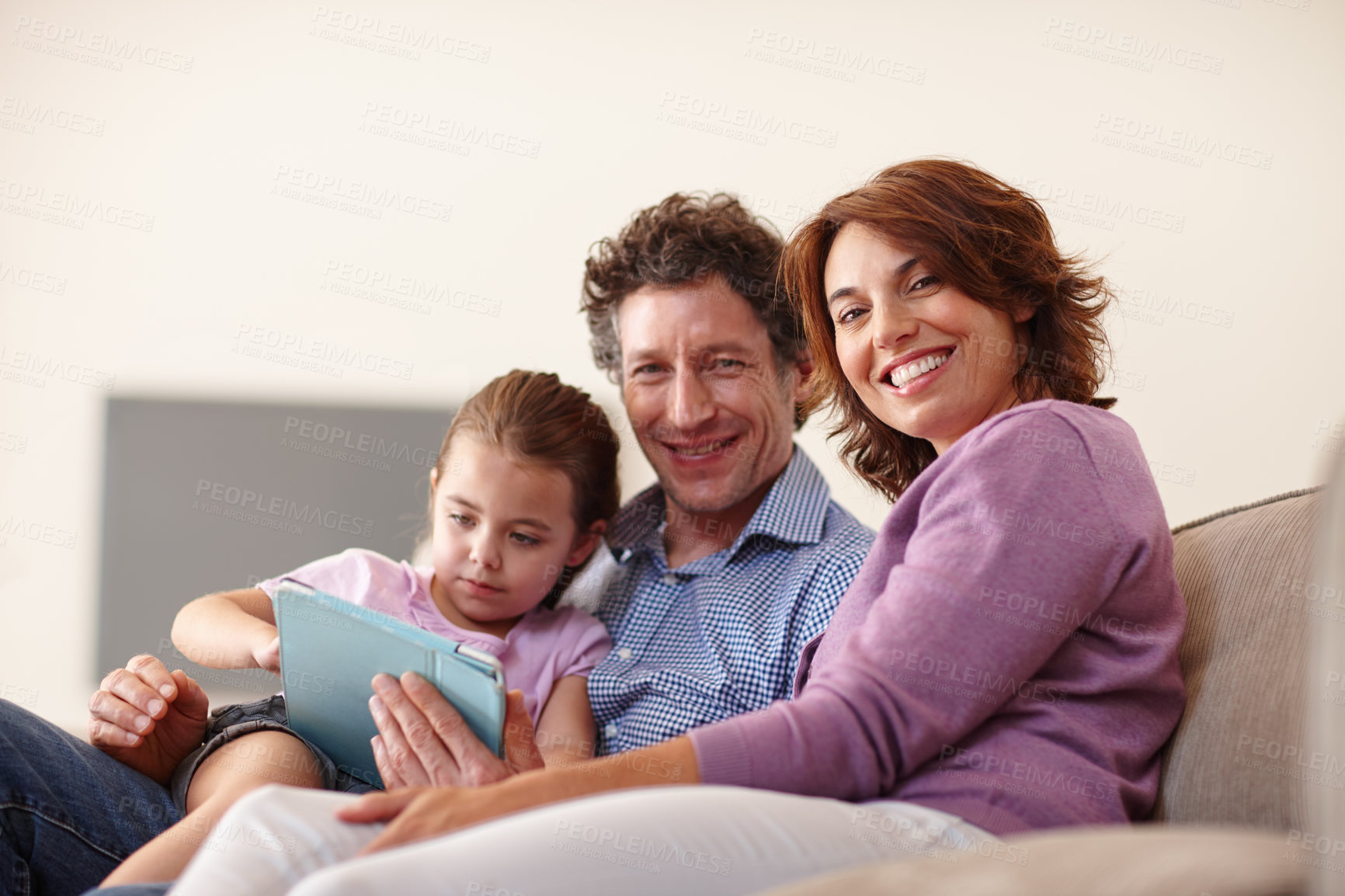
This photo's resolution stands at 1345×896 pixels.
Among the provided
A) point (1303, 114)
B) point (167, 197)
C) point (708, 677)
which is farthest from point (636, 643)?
point (167, 197)

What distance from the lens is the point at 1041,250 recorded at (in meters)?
1.33

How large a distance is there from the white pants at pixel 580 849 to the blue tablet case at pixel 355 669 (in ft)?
0.86

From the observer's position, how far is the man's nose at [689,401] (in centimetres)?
173

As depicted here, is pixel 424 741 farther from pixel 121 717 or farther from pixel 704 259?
pixel 704 259

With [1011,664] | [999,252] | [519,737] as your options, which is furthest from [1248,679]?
[519,737]

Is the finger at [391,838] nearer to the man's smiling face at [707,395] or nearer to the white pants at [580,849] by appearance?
the white pants at [580,849]

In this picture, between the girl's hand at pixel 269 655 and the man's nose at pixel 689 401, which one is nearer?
the girl's hand at pixel 269 655

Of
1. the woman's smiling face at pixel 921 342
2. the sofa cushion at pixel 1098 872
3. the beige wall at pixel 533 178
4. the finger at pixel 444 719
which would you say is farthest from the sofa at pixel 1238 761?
the beige wall at pixel 533 178

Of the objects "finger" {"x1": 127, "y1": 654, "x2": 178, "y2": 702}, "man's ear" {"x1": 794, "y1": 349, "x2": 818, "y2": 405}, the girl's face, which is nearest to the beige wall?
"man's ear" {"x1": 794, "y1": 349, "x2": 818, "y2": 405}

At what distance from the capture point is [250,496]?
295cm

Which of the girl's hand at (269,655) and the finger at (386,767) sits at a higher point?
the girl's hand at (269,655)

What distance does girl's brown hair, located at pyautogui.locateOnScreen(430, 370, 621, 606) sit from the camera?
5.51 feet

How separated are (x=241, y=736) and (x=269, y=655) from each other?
4.4 inches

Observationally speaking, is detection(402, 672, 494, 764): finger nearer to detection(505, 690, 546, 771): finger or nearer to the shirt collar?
detection(505, 690, 546, 771): finger
